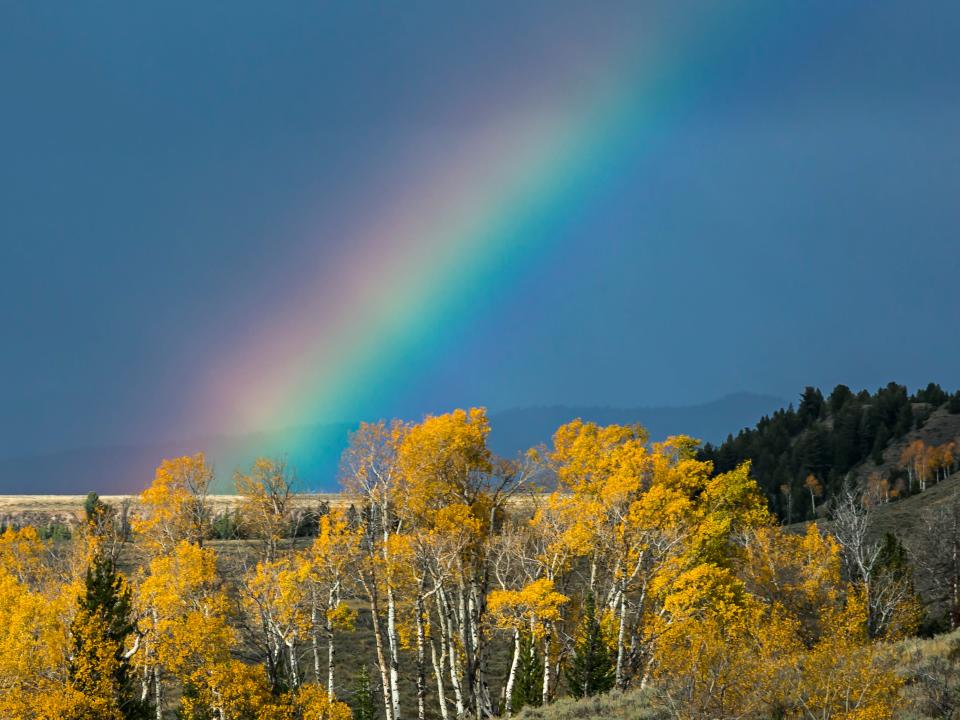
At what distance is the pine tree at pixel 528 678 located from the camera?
142 feet

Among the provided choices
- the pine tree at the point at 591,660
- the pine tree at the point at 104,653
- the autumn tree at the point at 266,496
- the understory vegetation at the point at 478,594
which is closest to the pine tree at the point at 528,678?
the understory vegetation at the point at 478,594

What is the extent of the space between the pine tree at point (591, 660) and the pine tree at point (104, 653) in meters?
21.0

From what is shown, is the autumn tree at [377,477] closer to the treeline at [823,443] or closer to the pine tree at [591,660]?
the pine tree at [591,660]

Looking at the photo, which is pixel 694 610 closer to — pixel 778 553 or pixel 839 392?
pixel 778 553

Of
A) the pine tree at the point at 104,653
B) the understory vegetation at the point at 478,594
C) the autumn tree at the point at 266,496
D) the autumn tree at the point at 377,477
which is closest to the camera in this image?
the understory vegetation at the point at 478,594

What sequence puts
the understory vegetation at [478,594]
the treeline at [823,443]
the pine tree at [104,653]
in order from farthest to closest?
the treeline at [823,443]
the pine tree at [104,653]
the understory vegetation at [478,594]

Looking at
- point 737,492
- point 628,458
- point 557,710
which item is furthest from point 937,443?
point 557,710

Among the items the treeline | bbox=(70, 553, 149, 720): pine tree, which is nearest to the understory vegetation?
bbox=(70, 553, 149, 720): pine tree

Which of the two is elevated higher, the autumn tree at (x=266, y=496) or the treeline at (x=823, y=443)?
the treeline at (x=823, y=443)

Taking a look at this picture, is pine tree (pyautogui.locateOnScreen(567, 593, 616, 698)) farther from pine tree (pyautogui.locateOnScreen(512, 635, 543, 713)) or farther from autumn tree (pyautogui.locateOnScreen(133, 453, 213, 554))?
autumn tree (pyautogui.locateOnScreen(133, 453, 213, 554))

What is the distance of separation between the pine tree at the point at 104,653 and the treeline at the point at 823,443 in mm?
116953

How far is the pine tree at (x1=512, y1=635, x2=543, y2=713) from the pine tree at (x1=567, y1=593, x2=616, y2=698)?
2.29 metres

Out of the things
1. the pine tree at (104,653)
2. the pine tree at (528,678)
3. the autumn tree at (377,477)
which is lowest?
the pine tree at (528,678)

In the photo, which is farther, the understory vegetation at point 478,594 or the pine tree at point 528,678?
the pine tree at point 528,678
